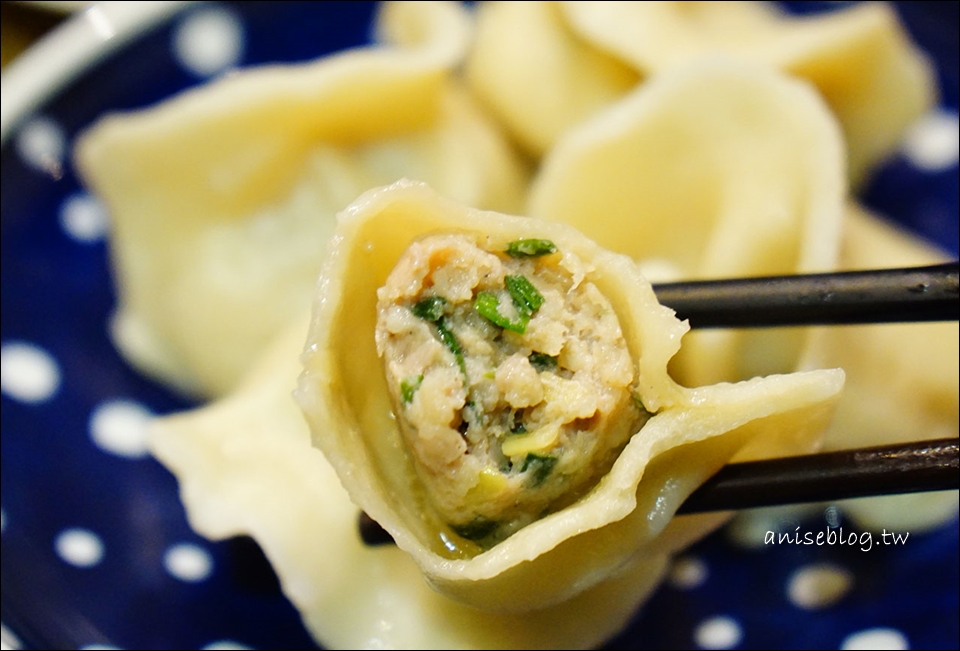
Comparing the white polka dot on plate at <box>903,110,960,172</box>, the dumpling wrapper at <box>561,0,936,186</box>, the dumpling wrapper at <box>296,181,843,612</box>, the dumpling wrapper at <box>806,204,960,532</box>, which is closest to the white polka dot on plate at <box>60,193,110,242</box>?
the dumpling wrapper at <box>296,181,843,612</box>

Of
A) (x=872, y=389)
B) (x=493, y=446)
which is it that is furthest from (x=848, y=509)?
(x=493, y=446)

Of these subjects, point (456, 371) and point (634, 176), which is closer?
point (456, 371)

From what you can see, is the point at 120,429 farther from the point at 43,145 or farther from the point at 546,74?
the point at 546,74

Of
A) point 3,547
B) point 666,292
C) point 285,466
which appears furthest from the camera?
point 285,466

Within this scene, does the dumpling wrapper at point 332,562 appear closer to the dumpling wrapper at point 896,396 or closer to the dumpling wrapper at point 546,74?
the dumpling wrapper at point 896,396

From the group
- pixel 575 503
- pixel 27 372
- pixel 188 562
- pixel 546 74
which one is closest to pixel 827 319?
pixel 575 503

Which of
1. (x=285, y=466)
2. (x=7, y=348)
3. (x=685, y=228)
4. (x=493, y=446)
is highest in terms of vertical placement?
(x=685, y=228)

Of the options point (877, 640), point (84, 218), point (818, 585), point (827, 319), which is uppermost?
point (84, 218)

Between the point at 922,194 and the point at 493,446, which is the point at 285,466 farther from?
the point at 922,194

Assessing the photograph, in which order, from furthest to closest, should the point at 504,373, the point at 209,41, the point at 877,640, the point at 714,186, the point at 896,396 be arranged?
the point at 209,41 → the point at 714,186 → the point at 896,396 → the point at 877,640 → the point at 504,373
